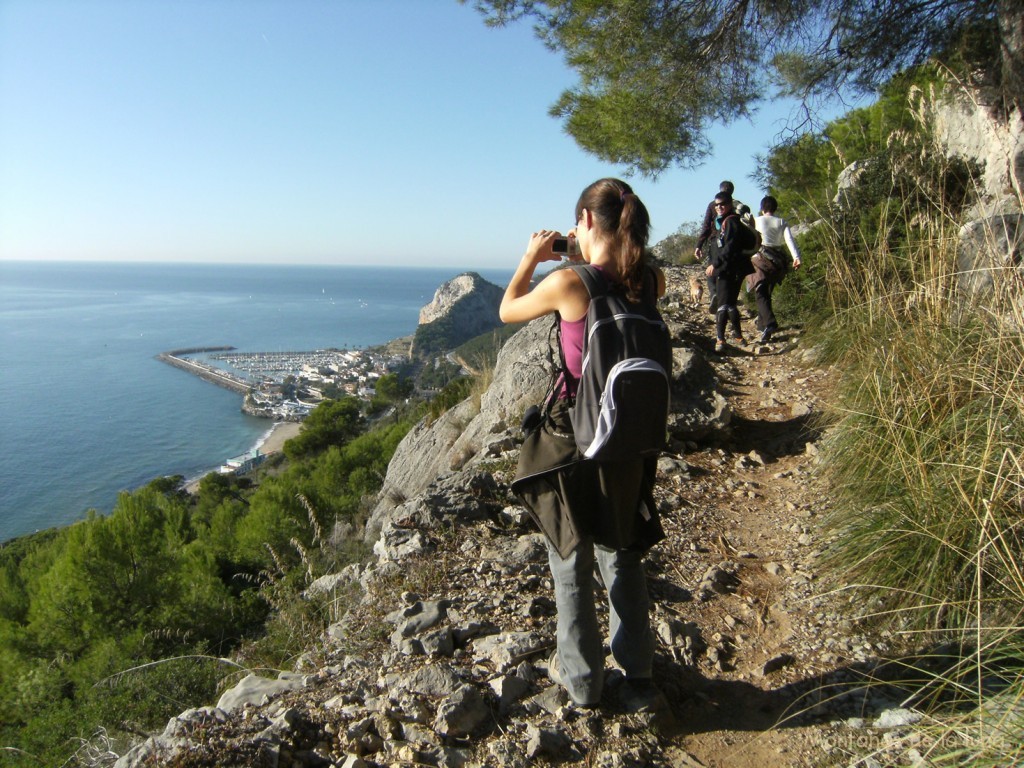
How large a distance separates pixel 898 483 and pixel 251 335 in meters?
83.3

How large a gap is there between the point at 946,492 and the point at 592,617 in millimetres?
1431

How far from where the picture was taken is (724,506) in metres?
4.14

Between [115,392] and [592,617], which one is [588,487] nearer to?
[592,617]

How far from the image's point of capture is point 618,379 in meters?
1.83

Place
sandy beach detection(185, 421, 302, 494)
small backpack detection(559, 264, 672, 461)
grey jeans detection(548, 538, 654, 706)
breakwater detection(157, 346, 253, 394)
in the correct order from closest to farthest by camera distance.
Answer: small backpack detection(559, 264, 672, 461) < grey jeans detection(548, 538, 654, 706) < sandy beach detection(185, 421, 302, 494) < breakwater detection(157, 346, 253, 394)

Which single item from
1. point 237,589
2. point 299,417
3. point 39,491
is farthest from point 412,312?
point 237,589

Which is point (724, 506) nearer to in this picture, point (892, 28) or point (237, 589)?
point (892, 28)

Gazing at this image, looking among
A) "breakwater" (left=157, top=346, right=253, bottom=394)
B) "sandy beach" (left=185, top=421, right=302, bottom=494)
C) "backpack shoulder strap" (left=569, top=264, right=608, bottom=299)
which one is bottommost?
"sandy beach" (left=185, top=421, right=302, bottom=494)

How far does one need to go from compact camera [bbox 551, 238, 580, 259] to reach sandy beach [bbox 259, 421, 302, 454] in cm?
3378

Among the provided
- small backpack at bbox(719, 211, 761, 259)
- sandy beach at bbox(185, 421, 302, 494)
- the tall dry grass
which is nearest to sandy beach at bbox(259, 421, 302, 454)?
sandy beach at bbox(185, 421, 302, 494)

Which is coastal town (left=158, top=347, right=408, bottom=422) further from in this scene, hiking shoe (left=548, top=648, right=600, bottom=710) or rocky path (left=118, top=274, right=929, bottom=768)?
hiking shoe (left=548, top=648, right=600, bottom=710)

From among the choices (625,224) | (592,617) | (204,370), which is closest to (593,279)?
(625,224)

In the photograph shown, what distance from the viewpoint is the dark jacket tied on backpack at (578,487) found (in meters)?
2.00

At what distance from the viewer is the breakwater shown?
52.2m
